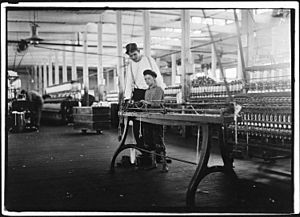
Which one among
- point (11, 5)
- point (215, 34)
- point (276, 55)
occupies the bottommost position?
point (276, 55)

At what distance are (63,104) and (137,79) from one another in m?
6.78

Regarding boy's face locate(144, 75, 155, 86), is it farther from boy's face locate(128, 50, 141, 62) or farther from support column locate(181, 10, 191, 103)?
support column locate(181, 10, 191, 103)

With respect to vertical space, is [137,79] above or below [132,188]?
above

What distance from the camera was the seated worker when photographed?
3980 mm

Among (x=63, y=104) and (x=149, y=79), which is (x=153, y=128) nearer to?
(x=149, y=79)

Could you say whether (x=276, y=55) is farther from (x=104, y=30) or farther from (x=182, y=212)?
(x=104, y=30)

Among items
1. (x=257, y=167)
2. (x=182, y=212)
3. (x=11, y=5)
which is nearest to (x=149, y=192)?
(x=182, y=212)

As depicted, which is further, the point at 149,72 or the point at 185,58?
the point at 185,58

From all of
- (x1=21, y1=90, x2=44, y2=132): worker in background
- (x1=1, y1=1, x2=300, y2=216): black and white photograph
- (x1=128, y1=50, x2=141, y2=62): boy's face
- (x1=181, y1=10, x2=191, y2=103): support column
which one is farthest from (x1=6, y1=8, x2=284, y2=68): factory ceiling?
(x1=128, y1=50, x2=141, y2=62): boy's face

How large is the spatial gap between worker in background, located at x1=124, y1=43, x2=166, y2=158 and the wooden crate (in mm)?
3598

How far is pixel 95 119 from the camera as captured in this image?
7.95 m

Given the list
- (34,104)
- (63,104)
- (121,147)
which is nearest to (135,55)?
(121,147)

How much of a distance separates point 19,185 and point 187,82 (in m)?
→ 4.39

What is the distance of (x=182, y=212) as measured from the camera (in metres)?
2.49
